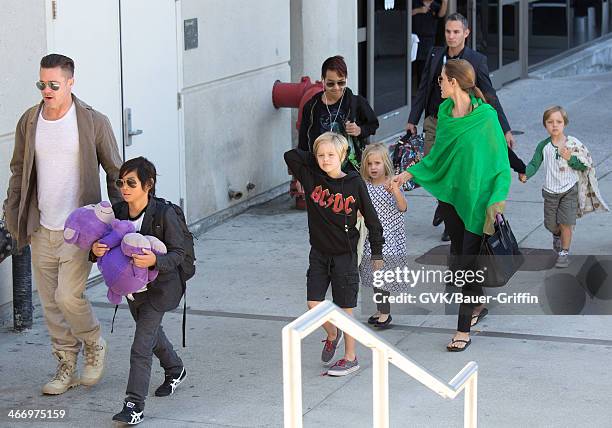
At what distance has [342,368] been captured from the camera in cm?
677

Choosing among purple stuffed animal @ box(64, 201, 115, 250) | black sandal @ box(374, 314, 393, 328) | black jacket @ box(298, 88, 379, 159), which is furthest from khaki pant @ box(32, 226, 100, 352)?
black jacket @ box(298, 88, 379, 159)

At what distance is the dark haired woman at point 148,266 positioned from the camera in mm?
6016

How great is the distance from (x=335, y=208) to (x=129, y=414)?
5.13ft

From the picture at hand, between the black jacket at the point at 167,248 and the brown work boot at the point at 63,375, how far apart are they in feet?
2.29

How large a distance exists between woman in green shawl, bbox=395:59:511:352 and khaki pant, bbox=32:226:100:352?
6.43 feet

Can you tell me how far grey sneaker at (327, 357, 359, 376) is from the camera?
6754mm

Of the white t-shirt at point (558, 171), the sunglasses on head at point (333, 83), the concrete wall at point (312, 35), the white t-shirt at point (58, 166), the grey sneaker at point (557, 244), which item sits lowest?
the grey sneaker at point (557, 244)

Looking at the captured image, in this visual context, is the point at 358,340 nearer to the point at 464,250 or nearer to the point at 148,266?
the point at 148,266

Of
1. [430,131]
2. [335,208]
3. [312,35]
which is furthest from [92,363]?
[312,35]

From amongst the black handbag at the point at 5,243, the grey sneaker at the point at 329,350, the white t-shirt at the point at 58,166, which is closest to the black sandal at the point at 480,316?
the grey sneaker at the point at 329,350

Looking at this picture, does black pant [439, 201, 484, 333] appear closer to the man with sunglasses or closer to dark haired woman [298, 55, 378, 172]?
dark haired woman [298, 55, 378, 172]

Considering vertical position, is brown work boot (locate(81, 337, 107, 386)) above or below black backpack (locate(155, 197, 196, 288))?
below

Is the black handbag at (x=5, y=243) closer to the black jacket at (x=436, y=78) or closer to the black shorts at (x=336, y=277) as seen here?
the black shorts at (x=336, y=277)

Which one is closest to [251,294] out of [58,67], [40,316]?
[40,316]
